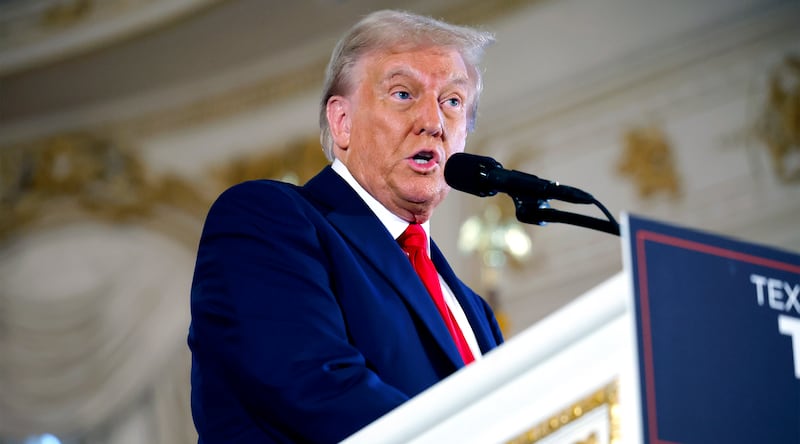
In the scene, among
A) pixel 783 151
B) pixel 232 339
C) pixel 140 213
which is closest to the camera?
pixel 232 339

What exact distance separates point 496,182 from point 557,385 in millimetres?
819

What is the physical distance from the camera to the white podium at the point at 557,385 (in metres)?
1.11

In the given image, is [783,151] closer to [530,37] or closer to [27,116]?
[530,37]

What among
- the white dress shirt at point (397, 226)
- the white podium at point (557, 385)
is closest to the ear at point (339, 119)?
the white dress shirt at point (397, 226)

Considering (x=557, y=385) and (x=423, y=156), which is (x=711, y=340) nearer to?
(x=557, y=385)

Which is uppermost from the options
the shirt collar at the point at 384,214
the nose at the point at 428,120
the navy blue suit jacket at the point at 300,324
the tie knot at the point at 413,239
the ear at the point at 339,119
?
the ear at the point at 339,119

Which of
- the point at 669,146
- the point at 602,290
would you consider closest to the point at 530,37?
the point at 669,146

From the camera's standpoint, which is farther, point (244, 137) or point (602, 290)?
point (244, 137)

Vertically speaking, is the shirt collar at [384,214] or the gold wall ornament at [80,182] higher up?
the gold wall ornament at [80,182]

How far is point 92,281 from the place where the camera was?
844cm

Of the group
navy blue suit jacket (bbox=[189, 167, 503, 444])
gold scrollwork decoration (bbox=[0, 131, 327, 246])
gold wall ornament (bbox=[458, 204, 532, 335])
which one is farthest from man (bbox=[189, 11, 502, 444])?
gold scrollwork decoration (bbox=[0, 131, 327, 246])

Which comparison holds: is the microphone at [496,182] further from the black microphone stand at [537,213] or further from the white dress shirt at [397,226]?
the white dress shirt at [397,226]

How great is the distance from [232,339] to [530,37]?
563 centimetres

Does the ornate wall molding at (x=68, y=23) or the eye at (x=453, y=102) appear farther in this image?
the ornate wall molding at (x=68, y=23)
